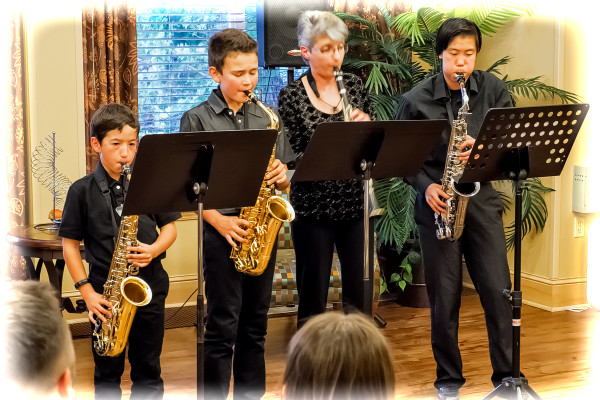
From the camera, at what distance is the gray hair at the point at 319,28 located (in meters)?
3.09

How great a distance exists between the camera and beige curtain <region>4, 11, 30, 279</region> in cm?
405

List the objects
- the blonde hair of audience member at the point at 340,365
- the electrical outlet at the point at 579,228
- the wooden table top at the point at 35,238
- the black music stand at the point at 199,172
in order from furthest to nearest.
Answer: the electrical outlet at the point at 579,228
the wooden table top at the point at 35,238
the black music stand at the point at 199,172
the blonde hair of audience member at the point at 340,365

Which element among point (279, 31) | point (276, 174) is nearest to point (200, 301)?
point (276, 174)

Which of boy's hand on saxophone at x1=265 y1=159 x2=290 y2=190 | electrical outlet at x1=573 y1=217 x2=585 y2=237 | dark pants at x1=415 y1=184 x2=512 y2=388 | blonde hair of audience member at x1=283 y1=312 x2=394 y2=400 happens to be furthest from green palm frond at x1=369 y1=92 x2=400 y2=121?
blonde hair of audience member at x1=283 y1=312 x2=394 y2=400

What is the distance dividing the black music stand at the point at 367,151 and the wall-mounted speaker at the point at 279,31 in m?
1.82

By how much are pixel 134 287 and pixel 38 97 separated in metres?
1.88

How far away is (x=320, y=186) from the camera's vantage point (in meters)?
3.16

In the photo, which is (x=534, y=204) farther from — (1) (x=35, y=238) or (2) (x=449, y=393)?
(1) (x=35, y=238)

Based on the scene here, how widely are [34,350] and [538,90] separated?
4.05 m

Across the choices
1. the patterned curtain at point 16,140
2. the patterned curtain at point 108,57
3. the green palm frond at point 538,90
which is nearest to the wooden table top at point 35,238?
the patterned curtain at point 16,140

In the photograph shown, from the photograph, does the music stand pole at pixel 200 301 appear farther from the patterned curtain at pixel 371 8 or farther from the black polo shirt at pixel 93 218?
the patterned curtain at pixel 371 8

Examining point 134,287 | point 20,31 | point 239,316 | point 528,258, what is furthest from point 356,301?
point 20,31

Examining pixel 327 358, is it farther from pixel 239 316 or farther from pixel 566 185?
pixel 566 185

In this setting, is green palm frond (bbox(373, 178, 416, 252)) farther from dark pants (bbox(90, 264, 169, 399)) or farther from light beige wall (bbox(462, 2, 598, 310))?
dark pants (bbox(90, 264, 169, 399))
